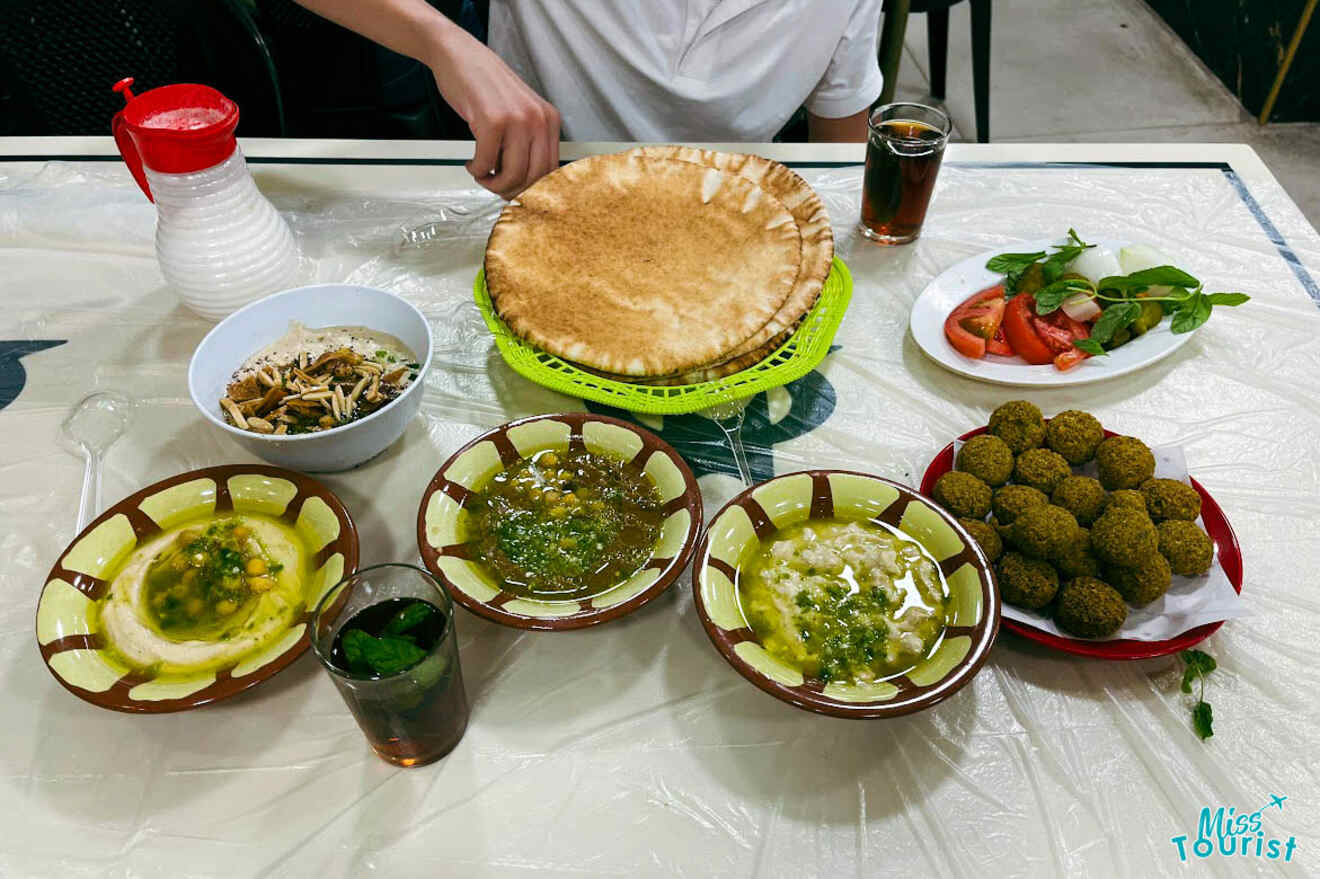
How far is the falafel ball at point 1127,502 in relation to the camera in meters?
1.07

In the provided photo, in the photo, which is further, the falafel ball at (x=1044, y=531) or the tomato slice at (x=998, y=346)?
the tomato slice at (x=998, y=346)

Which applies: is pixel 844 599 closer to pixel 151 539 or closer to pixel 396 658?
pixel 396 658

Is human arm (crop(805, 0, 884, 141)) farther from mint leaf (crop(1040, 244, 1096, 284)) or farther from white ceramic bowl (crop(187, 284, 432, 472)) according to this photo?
white ceramic bowl (crop(187, 284, 432, 472))

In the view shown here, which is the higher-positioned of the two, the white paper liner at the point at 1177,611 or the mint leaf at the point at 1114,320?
the mint leaf at the point at 1114,320

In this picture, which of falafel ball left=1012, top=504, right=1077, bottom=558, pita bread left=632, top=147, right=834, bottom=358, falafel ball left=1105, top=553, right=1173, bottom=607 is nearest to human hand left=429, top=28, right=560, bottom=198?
pita bread left=632, top=147, right=834, bottom=358

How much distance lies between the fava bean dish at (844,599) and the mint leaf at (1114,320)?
23.2 inches

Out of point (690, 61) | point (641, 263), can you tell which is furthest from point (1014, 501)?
point (690, 61)

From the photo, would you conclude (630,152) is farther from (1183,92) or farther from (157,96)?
(1183,92)

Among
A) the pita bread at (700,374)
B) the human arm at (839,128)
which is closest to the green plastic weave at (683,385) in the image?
the pita bread at (700,374)

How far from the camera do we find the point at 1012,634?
3.61ft

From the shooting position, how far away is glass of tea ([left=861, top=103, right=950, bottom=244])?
1551 mm

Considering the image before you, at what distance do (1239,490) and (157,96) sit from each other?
1749 millimetres

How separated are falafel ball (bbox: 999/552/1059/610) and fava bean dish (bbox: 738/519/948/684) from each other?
0.09 metres

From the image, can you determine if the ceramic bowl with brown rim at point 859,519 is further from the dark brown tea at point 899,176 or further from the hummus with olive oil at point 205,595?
the dark brown tea at point 899,176
